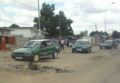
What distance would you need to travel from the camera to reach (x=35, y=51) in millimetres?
10234

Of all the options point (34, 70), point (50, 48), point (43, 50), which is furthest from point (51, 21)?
point (34, 70)

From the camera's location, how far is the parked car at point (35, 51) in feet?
32.6

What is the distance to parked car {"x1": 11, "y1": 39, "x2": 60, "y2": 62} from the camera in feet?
32.6

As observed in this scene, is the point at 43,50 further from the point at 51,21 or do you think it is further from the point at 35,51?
the point at 51,21

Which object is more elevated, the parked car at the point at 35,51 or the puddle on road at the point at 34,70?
the parked car at the point at 35,51

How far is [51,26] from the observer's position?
46.1 metres

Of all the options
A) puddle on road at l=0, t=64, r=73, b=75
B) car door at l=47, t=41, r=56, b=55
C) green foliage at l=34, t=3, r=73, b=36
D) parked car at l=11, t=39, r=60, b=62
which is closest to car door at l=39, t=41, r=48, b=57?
parked car at l=11, t=39, r=60, b=62

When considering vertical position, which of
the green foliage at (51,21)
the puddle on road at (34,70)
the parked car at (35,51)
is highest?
the green foliage at (51,21)

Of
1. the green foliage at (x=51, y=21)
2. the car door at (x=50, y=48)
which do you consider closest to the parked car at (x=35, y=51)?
the car door at (x=50, y=48)

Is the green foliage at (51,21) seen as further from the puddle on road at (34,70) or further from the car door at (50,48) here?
the puddle on road at (34,70)

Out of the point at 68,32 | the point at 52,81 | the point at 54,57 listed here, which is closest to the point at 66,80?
the point at 52,81

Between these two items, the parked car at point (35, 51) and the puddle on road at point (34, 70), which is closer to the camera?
the puddle on road at point (34, 70)

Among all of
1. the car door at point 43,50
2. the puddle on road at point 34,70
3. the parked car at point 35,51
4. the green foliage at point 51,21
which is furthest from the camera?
the green foliage at point 51,21

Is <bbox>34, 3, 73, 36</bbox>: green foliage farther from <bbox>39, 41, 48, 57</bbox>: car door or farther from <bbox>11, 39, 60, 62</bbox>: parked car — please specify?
<bbox>39, 41, 48, 57</bbox>: car door
